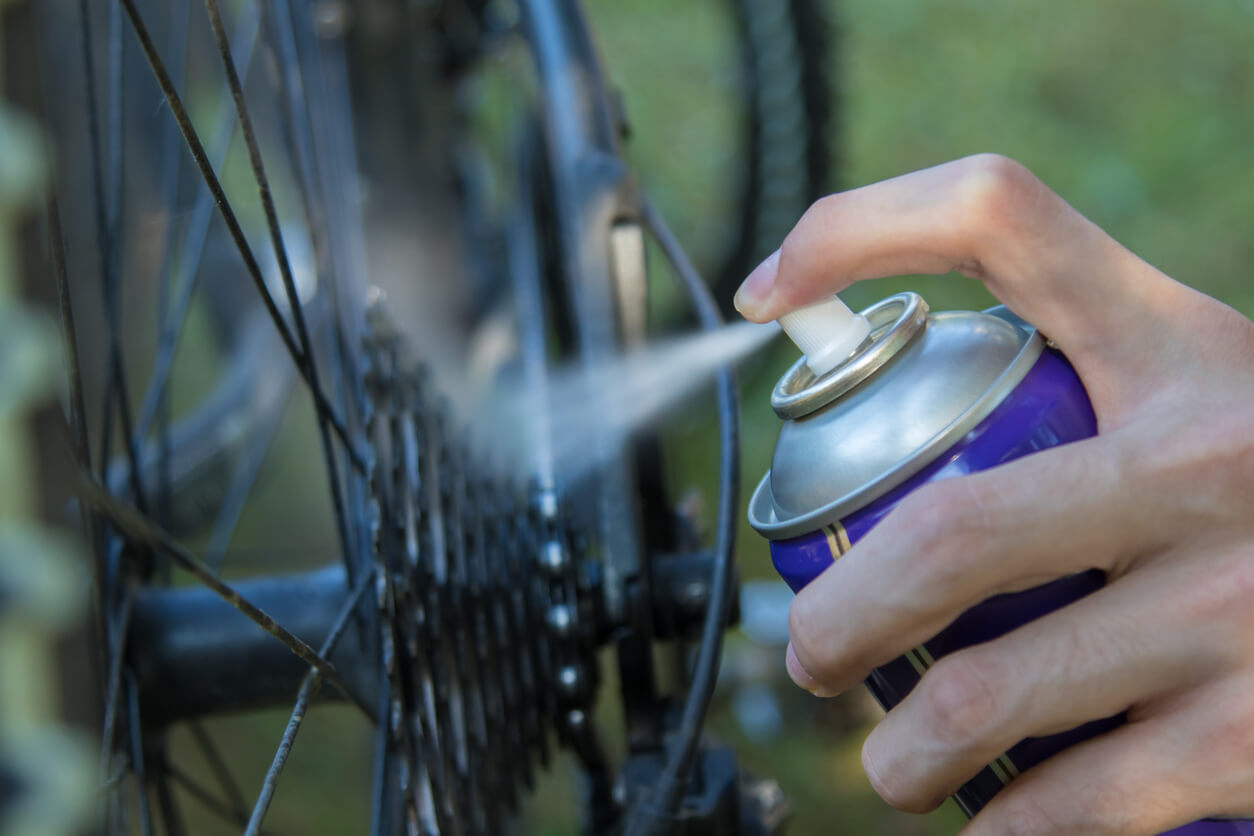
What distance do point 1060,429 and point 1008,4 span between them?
7.08 ft

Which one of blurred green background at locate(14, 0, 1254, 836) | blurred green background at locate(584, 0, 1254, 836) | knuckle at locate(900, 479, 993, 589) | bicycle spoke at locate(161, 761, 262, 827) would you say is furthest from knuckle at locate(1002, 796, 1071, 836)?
blurred green background at locate(584, 0, 1254, 836)

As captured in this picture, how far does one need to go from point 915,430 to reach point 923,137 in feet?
5.91

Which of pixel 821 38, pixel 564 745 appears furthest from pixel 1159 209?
pixel 564 745

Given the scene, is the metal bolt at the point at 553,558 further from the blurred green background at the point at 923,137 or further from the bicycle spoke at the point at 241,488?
the blurred green background at the point at 923,137

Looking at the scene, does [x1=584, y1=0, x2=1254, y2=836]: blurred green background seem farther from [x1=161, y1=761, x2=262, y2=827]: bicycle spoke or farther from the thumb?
the thumb

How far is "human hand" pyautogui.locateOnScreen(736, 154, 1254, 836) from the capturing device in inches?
14.4

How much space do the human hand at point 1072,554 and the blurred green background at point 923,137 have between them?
86cm

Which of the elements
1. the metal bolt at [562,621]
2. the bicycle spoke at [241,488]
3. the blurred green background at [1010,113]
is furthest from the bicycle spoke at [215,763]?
the blurred green background at [1010,113]

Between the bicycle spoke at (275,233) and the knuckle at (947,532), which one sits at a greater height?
the bicycle spoke at (275,233)

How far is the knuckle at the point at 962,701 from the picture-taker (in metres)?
0.38

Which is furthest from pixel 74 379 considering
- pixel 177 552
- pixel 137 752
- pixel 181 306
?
pixel 181 306

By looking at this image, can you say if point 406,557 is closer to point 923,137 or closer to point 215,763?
point 215,763

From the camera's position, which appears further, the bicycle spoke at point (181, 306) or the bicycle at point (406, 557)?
the bicycle spoke at point (181, 306)

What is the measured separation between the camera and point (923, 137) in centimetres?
205
